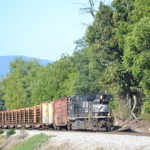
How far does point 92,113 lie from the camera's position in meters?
34.3

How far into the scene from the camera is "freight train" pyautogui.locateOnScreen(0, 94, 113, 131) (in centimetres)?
3381

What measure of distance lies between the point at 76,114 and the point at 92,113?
7.44 ft

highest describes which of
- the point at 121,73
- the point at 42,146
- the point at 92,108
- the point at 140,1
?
the point at 140,1

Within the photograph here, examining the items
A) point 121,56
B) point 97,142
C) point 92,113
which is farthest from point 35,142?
point 121,56

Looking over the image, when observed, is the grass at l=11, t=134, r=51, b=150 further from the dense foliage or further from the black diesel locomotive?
the dense foliage

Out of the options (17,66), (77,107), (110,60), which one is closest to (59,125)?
(77,107)

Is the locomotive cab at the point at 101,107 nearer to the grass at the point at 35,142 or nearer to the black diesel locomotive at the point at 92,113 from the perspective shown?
the black diesel locomotive at the point at 92,113

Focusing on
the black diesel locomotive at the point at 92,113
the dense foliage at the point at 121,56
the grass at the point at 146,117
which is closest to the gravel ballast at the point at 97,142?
the black diesel locomotive at the point at 92,113

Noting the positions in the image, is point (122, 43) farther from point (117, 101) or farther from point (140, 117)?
point (117, 101)

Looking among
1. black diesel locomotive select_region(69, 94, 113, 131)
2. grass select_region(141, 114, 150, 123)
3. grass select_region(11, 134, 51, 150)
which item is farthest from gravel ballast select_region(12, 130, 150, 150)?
grass select_region(141, 114, 150, 123)

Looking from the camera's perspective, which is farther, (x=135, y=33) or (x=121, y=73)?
(x=121, y=73)

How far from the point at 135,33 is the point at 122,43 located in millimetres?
6086

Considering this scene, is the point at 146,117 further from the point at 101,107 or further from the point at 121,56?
the point at 101,107

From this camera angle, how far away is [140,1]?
128 ft
